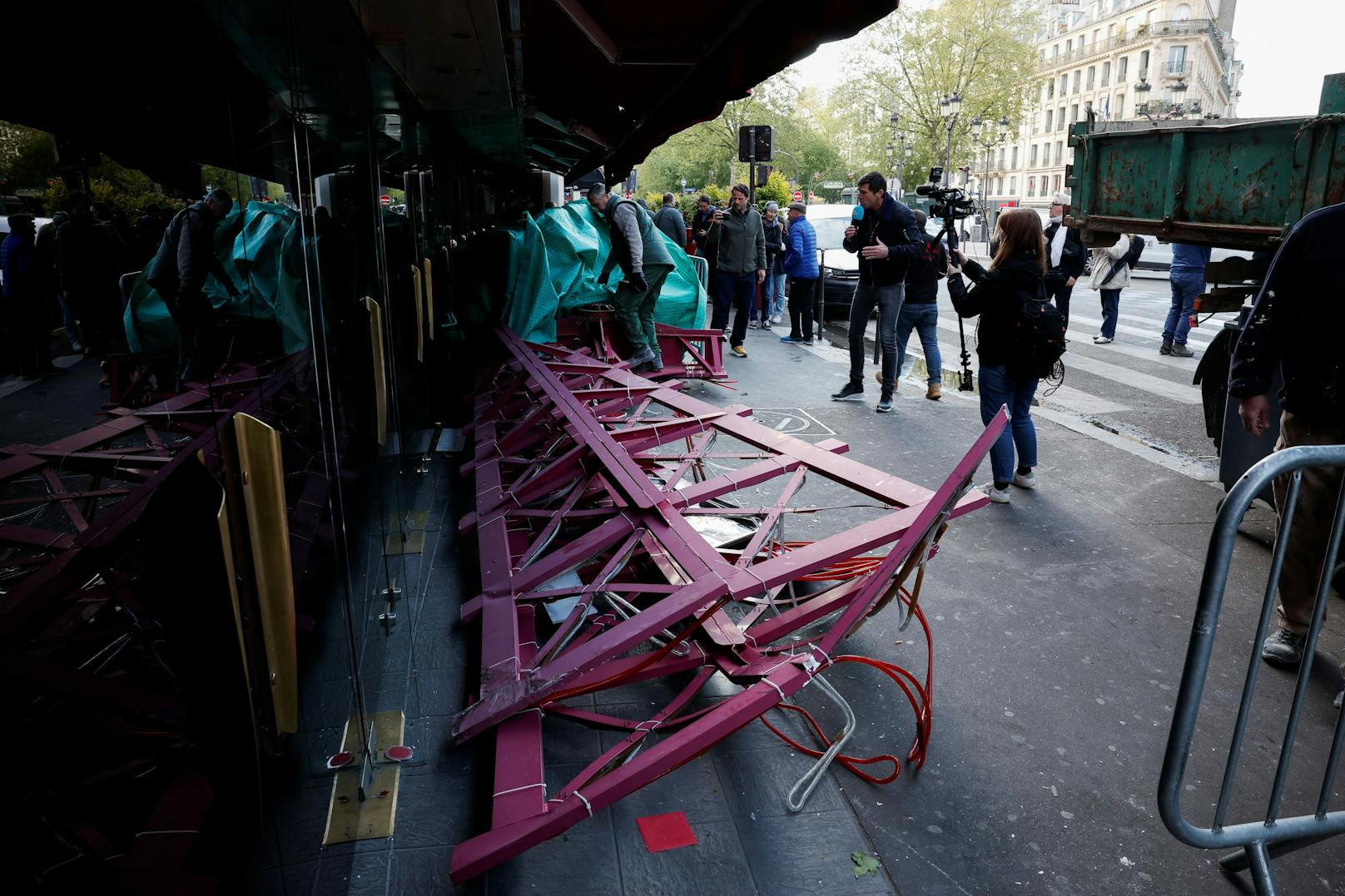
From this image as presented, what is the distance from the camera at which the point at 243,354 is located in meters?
1.63

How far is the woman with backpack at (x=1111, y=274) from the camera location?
1207 centimetres

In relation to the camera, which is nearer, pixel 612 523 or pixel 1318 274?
pixel 1318 274

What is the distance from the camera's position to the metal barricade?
216 centimetres

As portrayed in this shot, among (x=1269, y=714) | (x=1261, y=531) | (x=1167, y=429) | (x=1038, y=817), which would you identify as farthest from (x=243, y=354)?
(x=1167, y=429)

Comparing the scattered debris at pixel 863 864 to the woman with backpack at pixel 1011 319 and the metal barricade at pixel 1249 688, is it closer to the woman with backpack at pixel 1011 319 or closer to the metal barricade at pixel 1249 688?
the metal barricade at pixel 1249 688

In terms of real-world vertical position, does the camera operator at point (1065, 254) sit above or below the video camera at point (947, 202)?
below

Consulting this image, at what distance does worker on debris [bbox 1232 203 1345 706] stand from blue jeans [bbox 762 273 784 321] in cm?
1121

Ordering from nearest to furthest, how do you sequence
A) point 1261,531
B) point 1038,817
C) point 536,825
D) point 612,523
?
1. point 536,825
2. point 1038,817
3. point 612,523
4. point 1261,531

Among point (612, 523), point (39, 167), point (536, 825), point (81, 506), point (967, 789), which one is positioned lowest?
point (967, 789)

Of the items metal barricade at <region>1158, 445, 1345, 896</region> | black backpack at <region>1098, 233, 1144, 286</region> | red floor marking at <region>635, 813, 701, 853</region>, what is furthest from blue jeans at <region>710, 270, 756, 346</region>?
metal barricade at <region>1158, 445, 1345, 896</region>

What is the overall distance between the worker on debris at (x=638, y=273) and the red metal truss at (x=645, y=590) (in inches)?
146

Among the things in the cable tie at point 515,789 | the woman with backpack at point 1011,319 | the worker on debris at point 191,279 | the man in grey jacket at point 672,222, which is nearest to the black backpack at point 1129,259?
the man in grey jacket at point 672,222

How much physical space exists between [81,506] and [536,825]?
66.2 inches

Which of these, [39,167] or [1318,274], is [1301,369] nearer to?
[1318,274]
